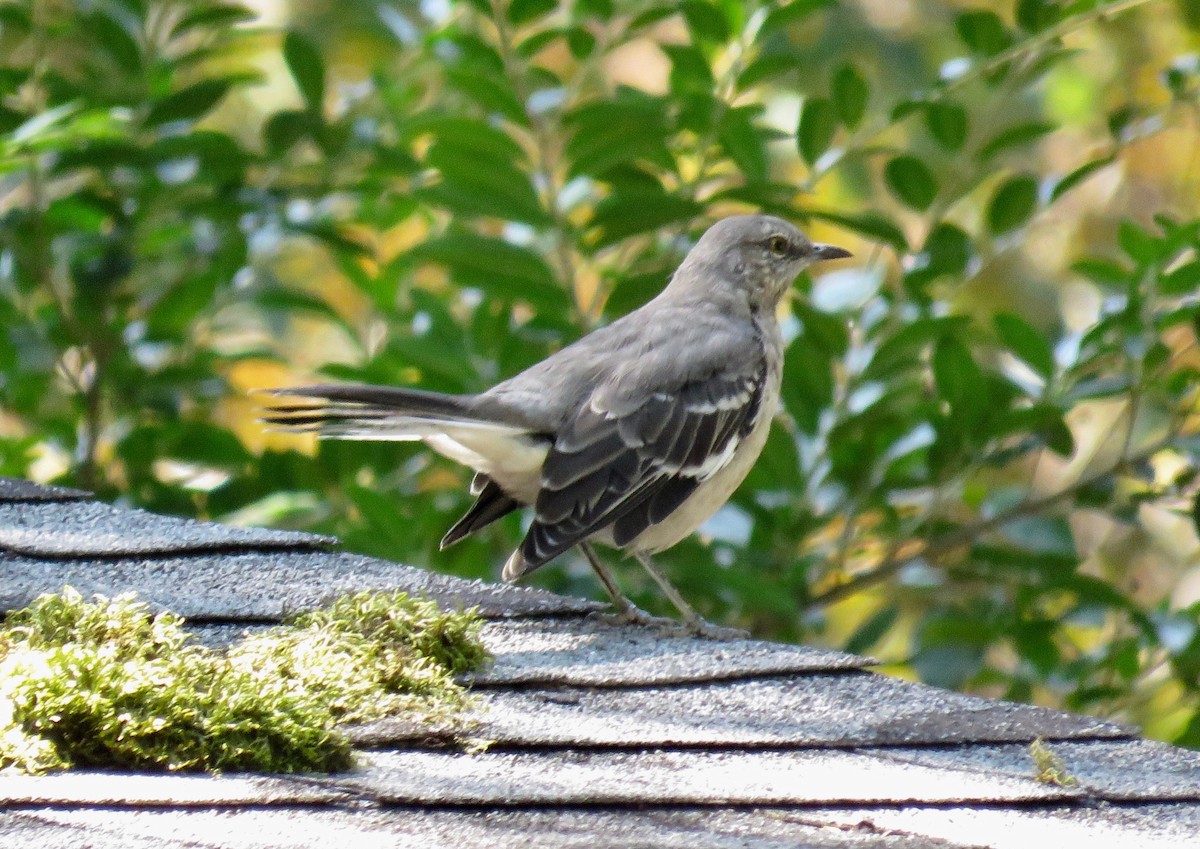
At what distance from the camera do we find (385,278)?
22.6ft

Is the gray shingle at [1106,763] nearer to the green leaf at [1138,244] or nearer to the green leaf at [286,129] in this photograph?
the green leaf at [1138,244]

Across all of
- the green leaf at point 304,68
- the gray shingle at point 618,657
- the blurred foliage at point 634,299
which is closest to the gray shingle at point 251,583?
the gray shingle at point 618,657

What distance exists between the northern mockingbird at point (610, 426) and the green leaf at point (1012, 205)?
1.24 metres

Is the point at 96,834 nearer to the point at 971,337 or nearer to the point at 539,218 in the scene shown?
the point at 539,218

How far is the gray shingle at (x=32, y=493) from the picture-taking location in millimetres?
3666

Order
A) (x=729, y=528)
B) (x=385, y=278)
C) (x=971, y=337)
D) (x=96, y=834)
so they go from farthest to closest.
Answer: (x=385, y=278), (x=971, y=337), (x=729, y=528), (x=96, y=834)

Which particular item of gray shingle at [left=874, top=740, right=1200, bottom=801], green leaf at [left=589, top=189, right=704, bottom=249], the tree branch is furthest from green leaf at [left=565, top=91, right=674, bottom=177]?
gray shingle at [left=874, top=740, right=1200, bottom=801]

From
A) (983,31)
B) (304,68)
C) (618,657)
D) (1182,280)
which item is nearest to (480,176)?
(304,68)

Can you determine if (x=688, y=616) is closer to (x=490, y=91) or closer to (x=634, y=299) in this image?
(x=634, y=299)

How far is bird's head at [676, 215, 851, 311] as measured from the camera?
18.7 ft

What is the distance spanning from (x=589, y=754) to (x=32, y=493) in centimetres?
→ 184

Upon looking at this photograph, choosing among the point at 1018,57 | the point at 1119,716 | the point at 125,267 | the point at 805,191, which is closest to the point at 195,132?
the point at 125,267

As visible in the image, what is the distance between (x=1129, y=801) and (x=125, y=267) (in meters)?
4.70

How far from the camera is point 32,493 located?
371 cm
